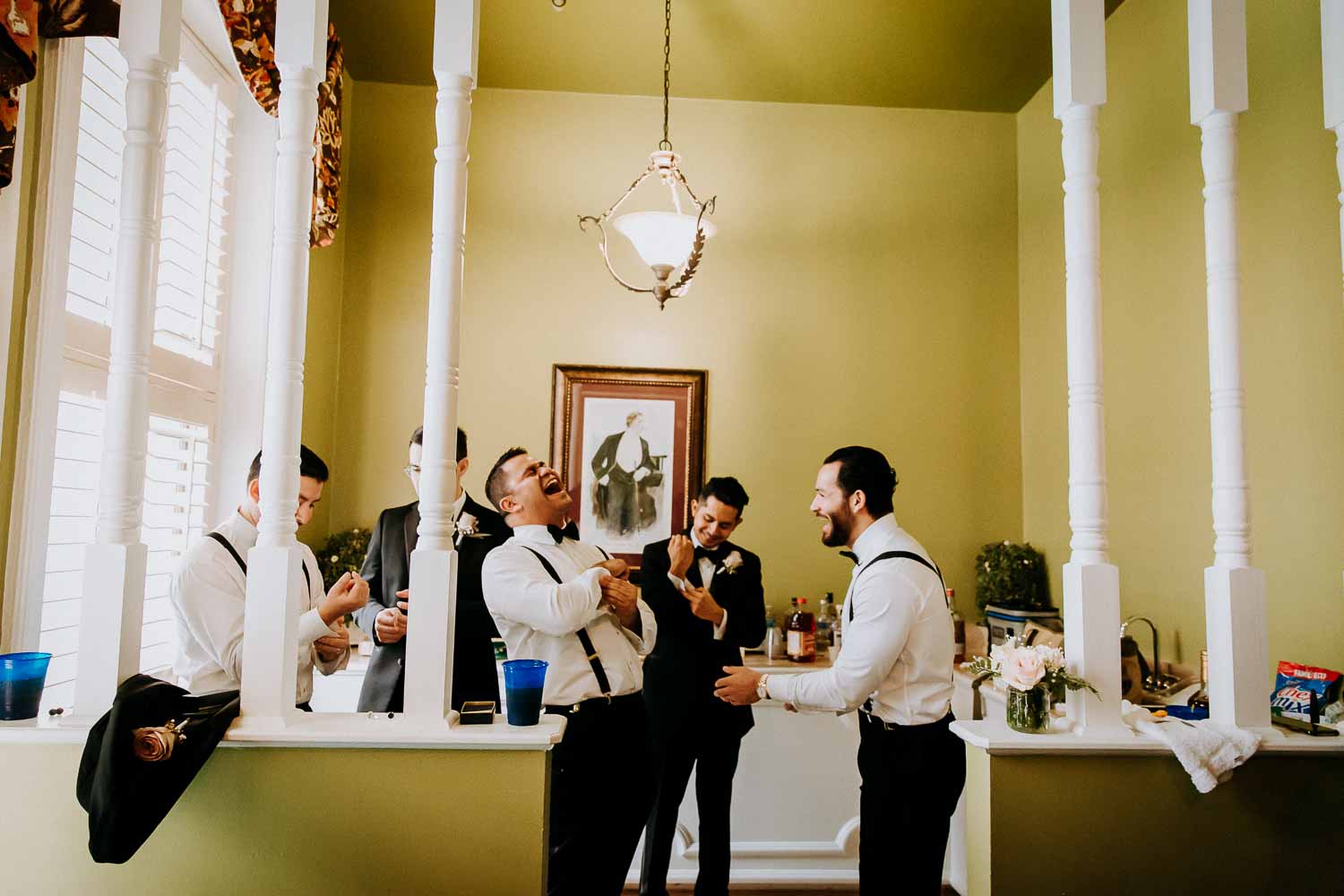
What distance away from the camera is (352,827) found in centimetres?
184

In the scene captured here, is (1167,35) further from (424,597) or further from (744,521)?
(424,597)

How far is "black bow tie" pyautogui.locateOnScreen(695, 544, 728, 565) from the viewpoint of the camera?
138 inches

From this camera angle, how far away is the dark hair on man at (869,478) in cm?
249

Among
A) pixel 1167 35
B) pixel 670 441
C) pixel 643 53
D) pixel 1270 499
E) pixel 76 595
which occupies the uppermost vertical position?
pixel 643 53

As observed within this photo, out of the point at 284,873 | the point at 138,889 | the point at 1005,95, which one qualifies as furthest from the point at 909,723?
the point at 1005,95

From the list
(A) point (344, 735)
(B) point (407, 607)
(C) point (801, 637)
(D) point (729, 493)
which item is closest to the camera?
(A) point (344, 735)

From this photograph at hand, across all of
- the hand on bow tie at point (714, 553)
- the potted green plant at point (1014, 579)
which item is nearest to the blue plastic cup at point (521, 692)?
the hand on bow tie at point (714, 553)

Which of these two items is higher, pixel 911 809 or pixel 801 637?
pixel 801 637

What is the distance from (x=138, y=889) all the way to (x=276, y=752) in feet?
1.30

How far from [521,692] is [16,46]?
1.88 m

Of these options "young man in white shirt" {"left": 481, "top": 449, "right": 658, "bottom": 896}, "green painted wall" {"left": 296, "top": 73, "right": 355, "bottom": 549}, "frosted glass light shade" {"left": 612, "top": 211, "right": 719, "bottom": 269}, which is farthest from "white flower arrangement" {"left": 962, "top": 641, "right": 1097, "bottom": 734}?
"green painted wall" {"left": 296, "top": 73, "right": 355, "bottom": 549}

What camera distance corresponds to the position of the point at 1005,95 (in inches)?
186

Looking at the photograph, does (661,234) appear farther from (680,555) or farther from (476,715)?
(476,715)

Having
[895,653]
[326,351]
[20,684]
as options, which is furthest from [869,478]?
[326,351]
